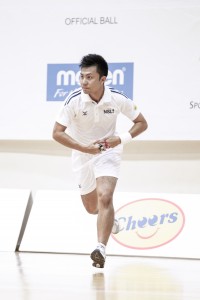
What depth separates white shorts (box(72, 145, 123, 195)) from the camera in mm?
5645

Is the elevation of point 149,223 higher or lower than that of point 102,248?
lower

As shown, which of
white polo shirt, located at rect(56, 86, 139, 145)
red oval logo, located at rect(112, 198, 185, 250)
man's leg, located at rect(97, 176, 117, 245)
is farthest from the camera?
red oval logo, located at rect(112, 198, 185, 250)

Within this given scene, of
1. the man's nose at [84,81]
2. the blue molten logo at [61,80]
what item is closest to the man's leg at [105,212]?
the man's nose at [84,81]

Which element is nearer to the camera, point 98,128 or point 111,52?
point 98,128

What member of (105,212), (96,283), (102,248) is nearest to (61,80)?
(105,212)

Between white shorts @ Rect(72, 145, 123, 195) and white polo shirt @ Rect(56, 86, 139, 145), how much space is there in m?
0.15

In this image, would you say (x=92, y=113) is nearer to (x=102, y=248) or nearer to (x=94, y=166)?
(x=94, y=166)

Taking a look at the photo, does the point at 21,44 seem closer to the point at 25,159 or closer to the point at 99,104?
the point at 25,159

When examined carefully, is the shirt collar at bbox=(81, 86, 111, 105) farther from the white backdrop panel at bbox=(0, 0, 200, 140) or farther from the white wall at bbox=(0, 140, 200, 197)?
the white wall at bbox=(0, 140, 200, 197)

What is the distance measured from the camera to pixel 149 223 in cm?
773

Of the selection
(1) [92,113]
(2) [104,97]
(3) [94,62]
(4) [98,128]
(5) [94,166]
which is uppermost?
(3) [94,62]

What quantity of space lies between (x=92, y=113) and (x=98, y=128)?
0.58 ft

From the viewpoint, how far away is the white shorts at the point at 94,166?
564cm

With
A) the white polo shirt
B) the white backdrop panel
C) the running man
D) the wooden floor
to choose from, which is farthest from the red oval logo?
the white polo shirt
